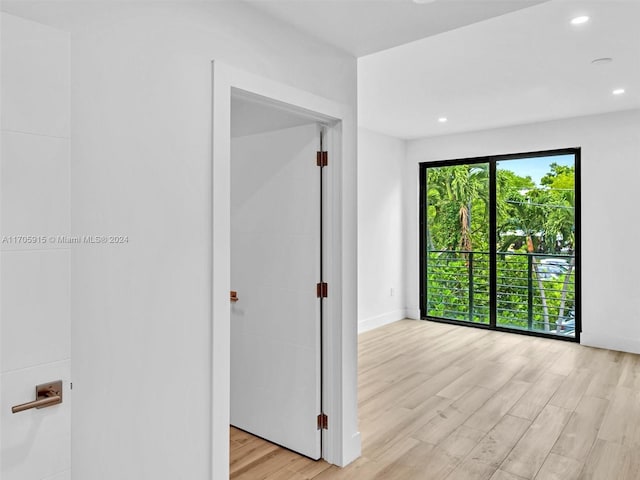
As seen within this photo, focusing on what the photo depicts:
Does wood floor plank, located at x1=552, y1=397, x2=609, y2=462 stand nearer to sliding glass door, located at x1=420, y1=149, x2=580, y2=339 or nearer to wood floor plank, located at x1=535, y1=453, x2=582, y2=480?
wood floor plank, located at x1=535, y1=453, x2=582, y2=480

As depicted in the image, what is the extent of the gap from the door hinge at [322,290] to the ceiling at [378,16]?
1.33m

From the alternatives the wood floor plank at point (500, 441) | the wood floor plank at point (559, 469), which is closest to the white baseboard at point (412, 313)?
the wood floor plank at point (500, 441)

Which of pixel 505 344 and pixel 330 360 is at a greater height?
pixel 330 360

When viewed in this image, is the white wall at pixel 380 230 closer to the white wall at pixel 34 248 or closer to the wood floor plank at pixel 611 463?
the wood floor plank at pixel 611 463

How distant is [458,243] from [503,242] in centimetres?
61

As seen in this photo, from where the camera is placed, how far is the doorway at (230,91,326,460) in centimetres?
262

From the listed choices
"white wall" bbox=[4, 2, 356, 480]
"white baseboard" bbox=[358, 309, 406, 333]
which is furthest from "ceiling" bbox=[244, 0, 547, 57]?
"white baseboard" bbox=[358, 309, 406, 333]

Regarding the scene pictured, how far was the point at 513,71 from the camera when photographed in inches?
143

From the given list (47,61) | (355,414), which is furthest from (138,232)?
(355,414)

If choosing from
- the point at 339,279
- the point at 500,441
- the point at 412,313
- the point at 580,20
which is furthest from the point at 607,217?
the point at 339,279

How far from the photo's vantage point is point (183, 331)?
1.83 metres

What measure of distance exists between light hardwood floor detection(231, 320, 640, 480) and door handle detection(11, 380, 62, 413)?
1416 millimetres

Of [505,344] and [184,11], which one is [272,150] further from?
[505,344]

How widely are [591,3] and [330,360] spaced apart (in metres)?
2.46
